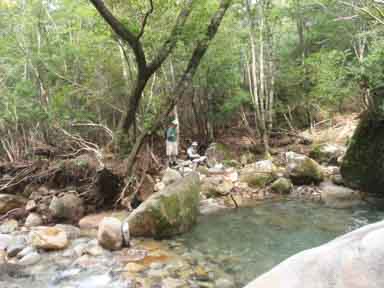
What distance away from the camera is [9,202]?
6.43 metres

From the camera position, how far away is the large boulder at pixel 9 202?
20.7 ft

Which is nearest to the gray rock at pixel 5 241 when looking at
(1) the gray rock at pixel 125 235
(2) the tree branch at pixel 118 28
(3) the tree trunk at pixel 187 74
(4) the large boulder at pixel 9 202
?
(4) the large boulder at pixel 9 202

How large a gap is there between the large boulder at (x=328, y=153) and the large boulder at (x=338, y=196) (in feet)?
6.59

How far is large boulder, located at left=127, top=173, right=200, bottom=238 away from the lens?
473cm

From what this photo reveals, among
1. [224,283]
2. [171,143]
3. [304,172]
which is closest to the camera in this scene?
[224,283]

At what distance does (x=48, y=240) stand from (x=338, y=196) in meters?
6.00

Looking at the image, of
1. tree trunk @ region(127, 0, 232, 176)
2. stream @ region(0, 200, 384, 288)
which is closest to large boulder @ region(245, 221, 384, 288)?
stream @ region(0, 200, 384, 288)

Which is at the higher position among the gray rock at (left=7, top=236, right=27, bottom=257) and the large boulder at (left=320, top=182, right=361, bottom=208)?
the gray rock at (left=7, top=236, right=27, bottom=257)

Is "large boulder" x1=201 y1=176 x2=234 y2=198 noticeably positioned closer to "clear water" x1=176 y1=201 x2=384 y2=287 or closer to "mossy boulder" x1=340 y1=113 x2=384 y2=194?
"clear water" x1=176 y1=201 x2=384 y2=287

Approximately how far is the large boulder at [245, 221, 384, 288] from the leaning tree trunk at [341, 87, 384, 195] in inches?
214

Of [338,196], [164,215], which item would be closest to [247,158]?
[338,196]

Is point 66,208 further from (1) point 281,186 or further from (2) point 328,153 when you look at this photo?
(2) point 328,153

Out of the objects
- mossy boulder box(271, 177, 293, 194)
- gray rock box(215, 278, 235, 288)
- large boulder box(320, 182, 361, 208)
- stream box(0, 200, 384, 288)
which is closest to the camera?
gray rock box(215, 278, 235, 288)

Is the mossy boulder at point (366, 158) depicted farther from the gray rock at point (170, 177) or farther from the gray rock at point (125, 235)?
the gray rock at point (125, 235)
